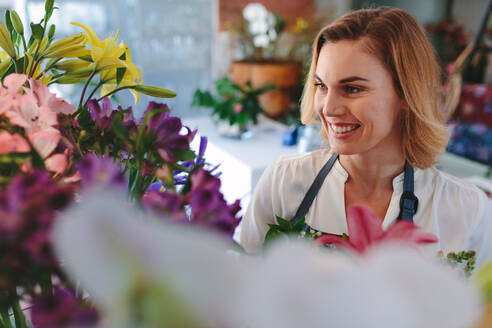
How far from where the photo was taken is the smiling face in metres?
0.89

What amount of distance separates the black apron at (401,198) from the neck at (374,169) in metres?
0.03

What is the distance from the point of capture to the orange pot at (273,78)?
2719 mm

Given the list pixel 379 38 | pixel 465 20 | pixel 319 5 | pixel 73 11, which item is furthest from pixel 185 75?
pixel 379 38

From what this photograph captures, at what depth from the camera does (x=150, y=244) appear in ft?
0.56

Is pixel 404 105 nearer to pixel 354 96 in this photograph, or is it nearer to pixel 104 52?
pixel 354 96

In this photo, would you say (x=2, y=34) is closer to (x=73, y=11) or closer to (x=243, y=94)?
(x=243, y=94)

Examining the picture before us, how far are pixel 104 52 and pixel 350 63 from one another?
1.93ft

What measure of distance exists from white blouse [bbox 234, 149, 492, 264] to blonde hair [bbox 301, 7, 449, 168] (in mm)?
83

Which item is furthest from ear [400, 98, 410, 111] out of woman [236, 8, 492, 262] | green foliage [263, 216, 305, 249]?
green foliage [263, 216, 305, 249]

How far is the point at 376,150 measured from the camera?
1.02 meters

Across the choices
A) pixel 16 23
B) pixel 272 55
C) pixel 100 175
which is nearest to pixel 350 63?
pixel 16 23

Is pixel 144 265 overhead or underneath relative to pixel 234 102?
overhead

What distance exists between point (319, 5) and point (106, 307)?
5.18m

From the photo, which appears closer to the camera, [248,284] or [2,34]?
[248,284]
